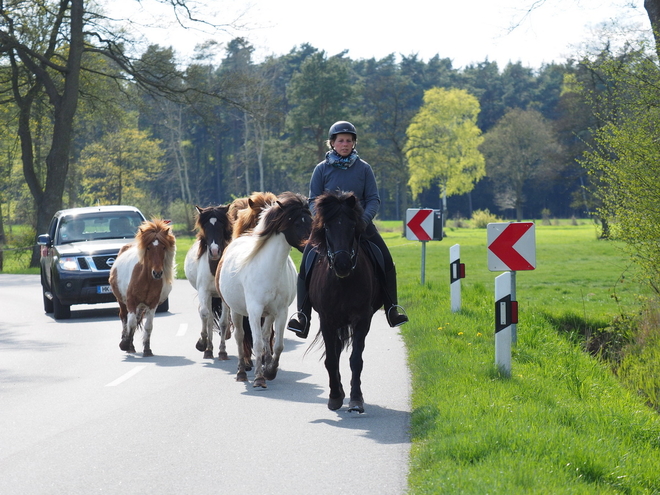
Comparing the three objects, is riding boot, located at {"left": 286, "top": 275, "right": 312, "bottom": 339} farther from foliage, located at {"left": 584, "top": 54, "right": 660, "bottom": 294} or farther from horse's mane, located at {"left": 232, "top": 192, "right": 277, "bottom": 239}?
foliage, located at {"left": 584, "top": 54, "right": 660, "bottom": 294}

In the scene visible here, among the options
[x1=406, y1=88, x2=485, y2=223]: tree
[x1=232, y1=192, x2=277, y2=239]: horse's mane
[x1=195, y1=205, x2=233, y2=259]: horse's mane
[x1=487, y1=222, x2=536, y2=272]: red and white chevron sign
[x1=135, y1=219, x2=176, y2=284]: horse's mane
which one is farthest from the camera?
[x1=406, y1=88, x2=485, y2=223]: tree

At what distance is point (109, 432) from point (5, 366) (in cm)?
473

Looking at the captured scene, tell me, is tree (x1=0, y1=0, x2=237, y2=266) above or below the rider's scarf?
above

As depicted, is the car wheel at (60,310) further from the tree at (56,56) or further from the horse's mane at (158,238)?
the tree at (56,56)

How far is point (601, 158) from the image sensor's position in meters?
13.0

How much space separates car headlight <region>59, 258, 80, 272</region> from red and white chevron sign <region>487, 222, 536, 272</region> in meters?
8.71

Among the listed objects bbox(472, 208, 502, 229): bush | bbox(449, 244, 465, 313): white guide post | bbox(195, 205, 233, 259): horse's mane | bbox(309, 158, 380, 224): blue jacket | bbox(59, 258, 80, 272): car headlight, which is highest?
bbox(309, 158, 380, 224): blue jacket

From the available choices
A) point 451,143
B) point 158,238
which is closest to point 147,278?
point 158,238

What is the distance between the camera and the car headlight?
16.4m

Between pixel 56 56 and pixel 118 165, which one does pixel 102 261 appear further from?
pixel 118 165

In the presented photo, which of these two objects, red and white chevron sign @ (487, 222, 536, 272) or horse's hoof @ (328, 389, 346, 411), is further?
red and white chevron sign @ (487, 222, 536, 272)

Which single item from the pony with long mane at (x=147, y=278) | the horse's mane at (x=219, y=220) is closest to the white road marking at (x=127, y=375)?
the pony with long mane at (x=147, y=278)

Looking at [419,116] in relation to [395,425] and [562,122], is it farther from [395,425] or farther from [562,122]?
[395,425]

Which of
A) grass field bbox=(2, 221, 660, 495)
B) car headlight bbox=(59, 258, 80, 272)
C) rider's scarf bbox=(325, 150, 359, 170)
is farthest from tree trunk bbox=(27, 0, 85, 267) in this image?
rider's scarf bbox=(325, 150, 359, 170)
